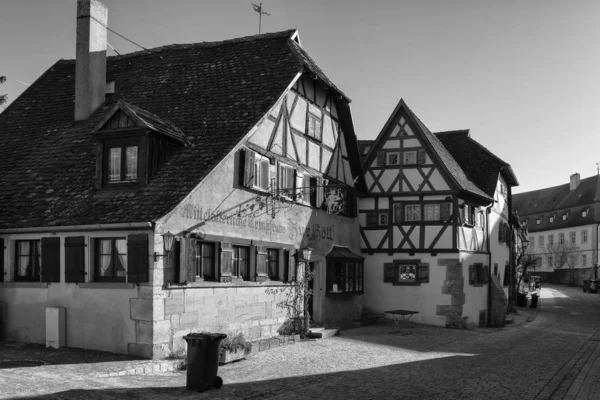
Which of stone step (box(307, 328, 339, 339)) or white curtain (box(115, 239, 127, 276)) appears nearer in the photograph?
white curtain (box(115, 239, 127, 276))

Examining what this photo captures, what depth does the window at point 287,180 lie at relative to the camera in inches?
729

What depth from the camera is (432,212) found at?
24.9 meters

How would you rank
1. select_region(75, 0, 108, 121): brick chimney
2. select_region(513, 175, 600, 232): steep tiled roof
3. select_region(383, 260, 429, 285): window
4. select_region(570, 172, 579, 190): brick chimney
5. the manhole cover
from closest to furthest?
the manhole cover → select_region(75, 0, 108, 121): brick chimney → select_region(383, 260, 429, 285): window → select_region(513, 175, 600, 232): steep tiled roof → select_region(570, 172, 579, 190): brick chimney

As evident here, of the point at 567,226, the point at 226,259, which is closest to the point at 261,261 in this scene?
the point at 226,259

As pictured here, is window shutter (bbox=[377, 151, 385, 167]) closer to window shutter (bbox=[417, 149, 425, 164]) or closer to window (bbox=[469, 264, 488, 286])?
window shutter (bbox=[417, 149, 425, 164])

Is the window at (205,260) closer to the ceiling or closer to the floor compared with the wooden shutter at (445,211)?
closer to the floor

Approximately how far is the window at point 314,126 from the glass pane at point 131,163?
675cm

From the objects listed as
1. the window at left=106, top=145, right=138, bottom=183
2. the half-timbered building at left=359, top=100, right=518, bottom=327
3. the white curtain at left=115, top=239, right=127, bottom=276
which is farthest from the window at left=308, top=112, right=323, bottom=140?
the white curtain at left=115, top=239, right=127, bottom=276

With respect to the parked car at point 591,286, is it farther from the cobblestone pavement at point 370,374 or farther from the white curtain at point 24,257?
the white curtain at point 24,257

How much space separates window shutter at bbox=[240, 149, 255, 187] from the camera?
1645cm

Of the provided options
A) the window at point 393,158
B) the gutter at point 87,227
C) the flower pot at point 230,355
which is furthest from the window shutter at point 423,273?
the gutter at point 87,227

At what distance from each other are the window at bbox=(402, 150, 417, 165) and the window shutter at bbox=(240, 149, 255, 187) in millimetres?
10074

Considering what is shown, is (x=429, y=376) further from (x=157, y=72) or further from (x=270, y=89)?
(x=157, y=72)

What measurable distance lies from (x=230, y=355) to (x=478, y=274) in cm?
1509
